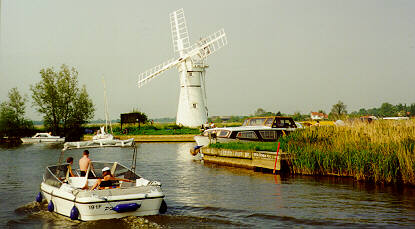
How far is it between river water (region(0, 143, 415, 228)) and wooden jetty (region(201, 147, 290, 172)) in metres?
1.04

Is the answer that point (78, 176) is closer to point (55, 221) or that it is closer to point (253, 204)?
point (55, 221)

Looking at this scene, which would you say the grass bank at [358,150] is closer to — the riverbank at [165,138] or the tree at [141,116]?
the riverbank at [165,138]

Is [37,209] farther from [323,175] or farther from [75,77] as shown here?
[75,77]

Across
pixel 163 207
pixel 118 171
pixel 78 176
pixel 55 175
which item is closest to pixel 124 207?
pixel 163 207

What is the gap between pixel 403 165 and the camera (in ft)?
60.0

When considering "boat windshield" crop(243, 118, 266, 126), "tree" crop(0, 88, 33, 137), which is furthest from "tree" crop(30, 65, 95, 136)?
"boat windshield" crop(243, 118, 266, 126)

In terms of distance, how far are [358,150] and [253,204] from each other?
7213mm

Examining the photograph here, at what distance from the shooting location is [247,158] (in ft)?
87.4

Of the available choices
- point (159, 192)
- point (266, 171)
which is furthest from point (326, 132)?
point (159, 192)

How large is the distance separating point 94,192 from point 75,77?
67327 mm

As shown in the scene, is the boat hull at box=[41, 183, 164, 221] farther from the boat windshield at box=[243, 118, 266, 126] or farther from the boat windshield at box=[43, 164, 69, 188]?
the boat windshield at box=[243, 118, 266, 126]

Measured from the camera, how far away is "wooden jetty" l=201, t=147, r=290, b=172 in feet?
77.7

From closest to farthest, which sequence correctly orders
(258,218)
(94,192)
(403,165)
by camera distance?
(94,192)
(258,218)
(403,165)

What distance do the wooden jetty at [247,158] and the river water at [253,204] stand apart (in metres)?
1.04
